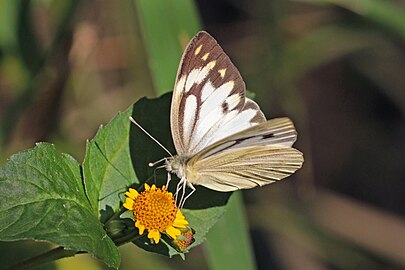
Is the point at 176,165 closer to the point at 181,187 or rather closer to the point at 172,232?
the point at 181,187

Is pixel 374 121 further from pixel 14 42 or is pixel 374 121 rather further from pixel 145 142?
pixel 145 142

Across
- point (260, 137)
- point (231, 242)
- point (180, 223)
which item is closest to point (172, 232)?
point (180, 223)

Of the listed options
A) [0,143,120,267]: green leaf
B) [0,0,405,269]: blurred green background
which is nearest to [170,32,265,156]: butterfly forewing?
[0,143,120,267]: green leaf

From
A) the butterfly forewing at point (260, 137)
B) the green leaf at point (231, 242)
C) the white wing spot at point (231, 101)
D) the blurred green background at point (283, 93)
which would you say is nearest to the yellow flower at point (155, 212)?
the butterfly forewing at point (260, 137)

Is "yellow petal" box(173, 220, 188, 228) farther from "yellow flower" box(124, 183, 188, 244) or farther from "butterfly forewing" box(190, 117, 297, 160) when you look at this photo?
"butterfly forewing" box(190, 117, 297, 160)

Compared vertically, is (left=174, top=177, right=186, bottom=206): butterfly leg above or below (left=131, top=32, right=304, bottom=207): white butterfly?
below
